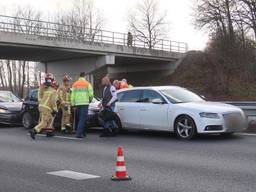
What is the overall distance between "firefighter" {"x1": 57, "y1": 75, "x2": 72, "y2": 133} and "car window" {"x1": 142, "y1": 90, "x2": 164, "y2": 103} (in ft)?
8.80

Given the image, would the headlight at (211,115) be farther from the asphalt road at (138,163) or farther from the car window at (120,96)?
the car window at (120,96)

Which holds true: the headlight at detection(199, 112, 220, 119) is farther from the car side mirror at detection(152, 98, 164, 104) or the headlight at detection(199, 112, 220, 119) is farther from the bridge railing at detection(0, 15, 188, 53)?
the bridge railing at detection(0, 15, 188, 53)

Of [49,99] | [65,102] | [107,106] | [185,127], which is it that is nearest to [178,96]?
[185,127]

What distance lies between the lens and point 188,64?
52.2 m

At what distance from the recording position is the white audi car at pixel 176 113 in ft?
41.3

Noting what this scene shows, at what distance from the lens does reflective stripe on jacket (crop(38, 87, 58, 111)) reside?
14578 millimetres

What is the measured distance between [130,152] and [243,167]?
3.01 m

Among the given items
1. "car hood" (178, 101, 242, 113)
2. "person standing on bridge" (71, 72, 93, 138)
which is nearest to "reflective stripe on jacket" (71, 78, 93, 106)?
"person standing on bridge" (71, 72, 93, 138)

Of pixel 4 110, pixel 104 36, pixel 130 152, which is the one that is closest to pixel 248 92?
pixel 104 36

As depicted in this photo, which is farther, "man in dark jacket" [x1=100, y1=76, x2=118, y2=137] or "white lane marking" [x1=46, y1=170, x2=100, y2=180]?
"man in dark jacket" [x1=100, y1=76, x2=118, y2=137]

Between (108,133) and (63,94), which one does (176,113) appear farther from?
(63,94)

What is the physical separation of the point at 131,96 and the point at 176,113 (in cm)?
207

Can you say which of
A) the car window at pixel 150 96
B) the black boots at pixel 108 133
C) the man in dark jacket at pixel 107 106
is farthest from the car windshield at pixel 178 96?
the black boots at pixel 108 133

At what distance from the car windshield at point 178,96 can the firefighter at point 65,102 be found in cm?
336
